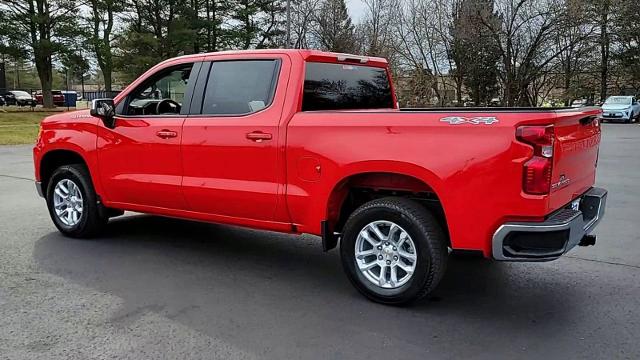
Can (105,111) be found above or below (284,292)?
above

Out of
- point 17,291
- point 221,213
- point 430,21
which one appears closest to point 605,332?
point 221,213

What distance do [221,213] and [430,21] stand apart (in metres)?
33.8

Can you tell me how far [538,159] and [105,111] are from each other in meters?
4.10

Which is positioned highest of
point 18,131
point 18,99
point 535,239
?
point 18,99

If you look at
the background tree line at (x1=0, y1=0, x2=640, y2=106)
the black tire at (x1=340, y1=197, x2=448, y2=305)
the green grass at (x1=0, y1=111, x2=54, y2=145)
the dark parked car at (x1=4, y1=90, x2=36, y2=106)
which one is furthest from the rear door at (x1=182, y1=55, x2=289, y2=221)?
the dark parked car at (x1=4, y1=90, x2=36, y2=106)

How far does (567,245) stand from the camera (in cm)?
381

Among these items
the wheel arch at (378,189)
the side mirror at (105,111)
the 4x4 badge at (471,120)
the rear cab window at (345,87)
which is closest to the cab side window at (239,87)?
the rear cab window at (345,87)

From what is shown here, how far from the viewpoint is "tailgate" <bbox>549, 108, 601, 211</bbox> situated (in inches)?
151

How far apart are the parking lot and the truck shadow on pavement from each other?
0.05 feet

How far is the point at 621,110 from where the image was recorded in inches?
1255

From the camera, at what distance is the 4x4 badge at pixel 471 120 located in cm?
374

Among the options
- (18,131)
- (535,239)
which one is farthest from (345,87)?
(18,131)

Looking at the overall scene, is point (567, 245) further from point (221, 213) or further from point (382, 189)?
point (221, 213)

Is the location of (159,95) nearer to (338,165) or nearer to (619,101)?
(338,165)
